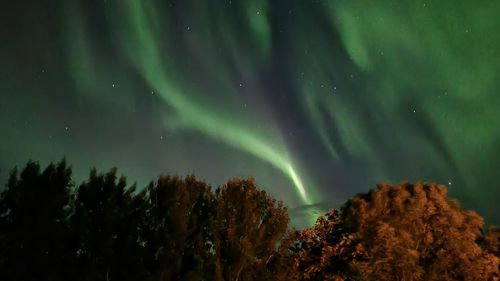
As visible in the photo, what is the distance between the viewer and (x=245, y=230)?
34.6 m

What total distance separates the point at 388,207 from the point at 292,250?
26.1 feet

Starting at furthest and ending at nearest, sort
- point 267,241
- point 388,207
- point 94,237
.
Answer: point 388,207, point 267,241, point 94,237

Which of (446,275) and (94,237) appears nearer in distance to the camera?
Answer: (94,237)

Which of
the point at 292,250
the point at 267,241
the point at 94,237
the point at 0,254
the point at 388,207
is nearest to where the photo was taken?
the point at 0,254

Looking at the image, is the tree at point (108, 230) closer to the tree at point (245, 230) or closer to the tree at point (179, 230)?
the tree at point (179, 230)

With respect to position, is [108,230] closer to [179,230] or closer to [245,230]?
[179,230]

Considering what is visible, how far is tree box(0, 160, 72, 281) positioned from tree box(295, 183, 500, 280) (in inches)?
662

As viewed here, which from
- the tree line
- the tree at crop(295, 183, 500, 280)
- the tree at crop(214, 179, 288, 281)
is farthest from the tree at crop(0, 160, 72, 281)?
the tree at crop(295, 183, 500, 280)

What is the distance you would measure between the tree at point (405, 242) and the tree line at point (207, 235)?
0.07m

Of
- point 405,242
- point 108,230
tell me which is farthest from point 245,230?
point 405,242

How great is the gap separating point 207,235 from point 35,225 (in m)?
10.5

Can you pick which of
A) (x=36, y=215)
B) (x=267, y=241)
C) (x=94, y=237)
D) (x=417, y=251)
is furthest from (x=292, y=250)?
(x=36, y=215)

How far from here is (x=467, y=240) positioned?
35.9 meters

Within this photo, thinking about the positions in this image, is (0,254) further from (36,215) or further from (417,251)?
(417,251)
